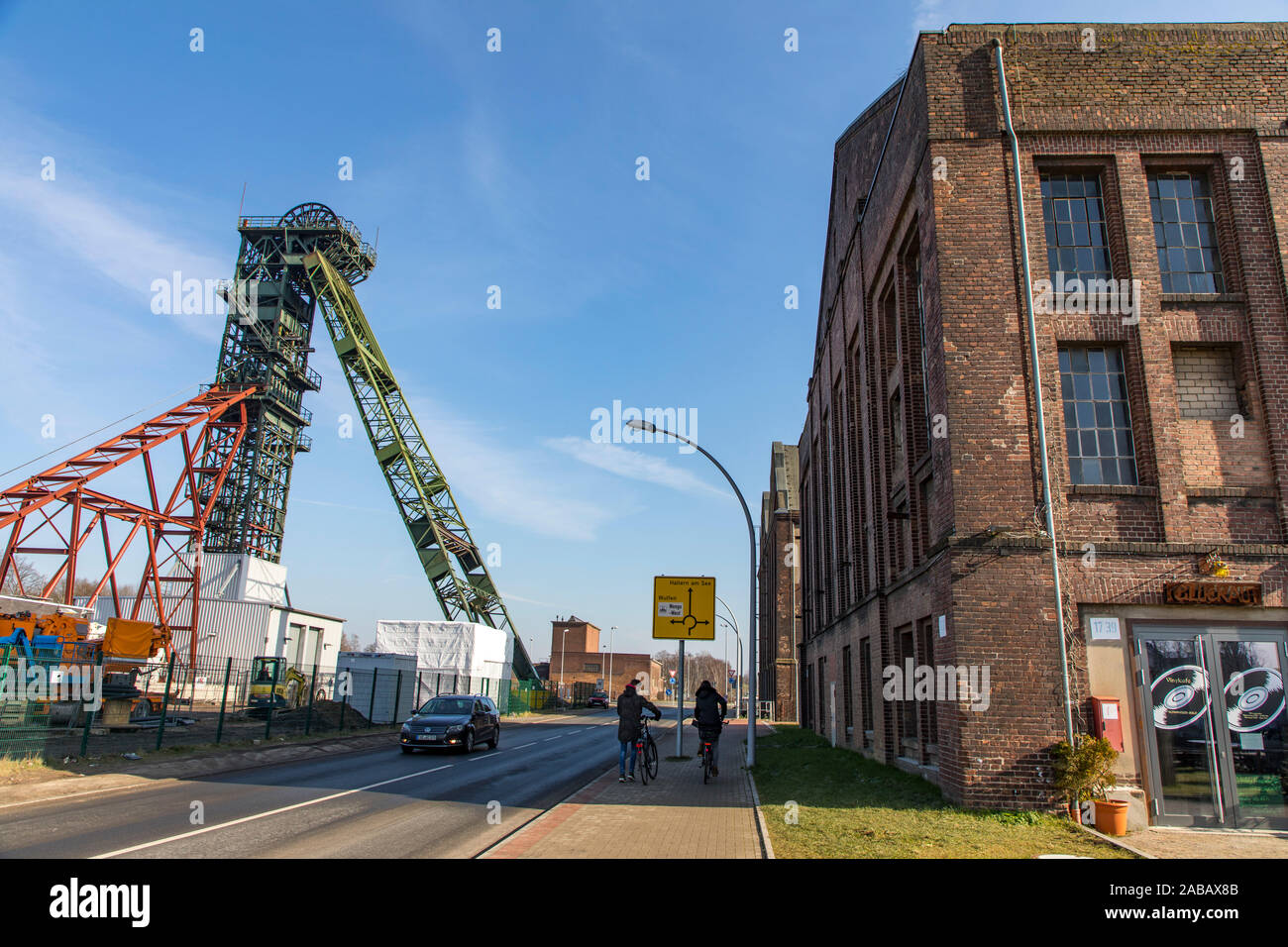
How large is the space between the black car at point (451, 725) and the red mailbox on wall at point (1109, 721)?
46.9 feet

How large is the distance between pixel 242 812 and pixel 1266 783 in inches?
521

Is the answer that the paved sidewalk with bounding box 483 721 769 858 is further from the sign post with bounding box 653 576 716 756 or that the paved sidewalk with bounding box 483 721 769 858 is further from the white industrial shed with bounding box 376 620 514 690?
the white industrial shed with bounding box 376 620 514 690

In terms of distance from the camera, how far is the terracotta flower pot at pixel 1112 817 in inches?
363

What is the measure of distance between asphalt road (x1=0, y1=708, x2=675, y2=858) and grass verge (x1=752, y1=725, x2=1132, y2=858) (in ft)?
11.3

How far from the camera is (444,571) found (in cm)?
4381

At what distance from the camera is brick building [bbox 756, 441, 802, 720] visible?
45.0 metres

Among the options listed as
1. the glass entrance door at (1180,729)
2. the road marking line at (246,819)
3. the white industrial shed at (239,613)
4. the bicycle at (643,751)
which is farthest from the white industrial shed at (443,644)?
the glass entrance door at (1180,729)

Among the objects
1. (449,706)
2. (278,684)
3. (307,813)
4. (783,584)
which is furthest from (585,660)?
(307,813)

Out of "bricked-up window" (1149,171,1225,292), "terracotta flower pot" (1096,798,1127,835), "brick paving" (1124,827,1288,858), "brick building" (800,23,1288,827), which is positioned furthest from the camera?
"bricked-up window" (1149,171,1225,292)

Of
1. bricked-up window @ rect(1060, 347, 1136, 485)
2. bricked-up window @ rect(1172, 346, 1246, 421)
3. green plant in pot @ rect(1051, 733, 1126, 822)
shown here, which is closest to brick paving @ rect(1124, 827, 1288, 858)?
green plant in pot @ rect(1051, 733, 1126, 822)

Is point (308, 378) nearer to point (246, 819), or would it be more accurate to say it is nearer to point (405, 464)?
point (405, 464)

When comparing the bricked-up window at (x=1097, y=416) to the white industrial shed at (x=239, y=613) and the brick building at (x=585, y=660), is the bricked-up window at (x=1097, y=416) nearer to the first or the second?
the white industrial shed at (x=239, y=613)
